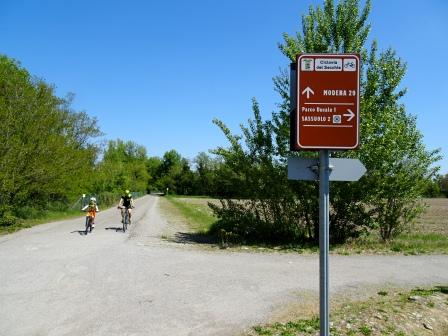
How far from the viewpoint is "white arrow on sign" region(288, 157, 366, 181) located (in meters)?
4.25

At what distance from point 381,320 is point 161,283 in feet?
14.5

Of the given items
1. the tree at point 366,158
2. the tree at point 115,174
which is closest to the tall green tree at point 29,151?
the tree at point 366,158

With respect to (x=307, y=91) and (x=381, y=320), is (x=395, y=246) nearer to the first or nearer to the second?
(x=381, y=320)

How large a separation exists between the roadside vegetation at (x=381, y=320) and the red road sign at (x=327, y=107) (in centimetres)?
283

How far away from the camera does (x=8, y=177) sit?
2142cm

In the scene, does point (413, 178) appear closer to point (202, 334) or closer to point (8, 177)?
point (202, 334)

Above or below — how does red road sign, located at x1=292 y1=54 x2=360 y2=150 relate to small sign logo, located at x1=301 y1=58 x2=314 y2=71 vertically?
below

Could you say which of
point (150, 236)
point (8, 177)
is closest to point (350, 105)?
point (150, 236)

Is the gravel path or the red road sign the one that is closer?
the red road sign

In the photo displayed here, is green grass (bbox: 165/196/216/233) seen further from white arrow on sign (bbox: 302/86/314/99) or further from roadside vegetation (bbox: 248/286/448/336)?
white arrow on sign (bbox: 302/86/314/99)

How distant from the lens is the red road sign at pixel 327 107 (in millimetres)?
4215

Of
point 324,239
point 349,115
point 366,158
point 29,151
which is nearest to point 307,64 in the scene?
point 349,115

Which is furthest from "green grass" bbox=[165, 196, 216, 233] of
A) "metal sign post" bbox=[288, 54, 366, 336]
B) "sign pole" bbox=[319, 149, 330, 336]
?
"metal sign post" bbox=[288, 54, 366, 336]

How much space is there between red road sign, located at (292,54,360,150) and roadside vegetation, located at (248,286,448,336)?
2.83 m
